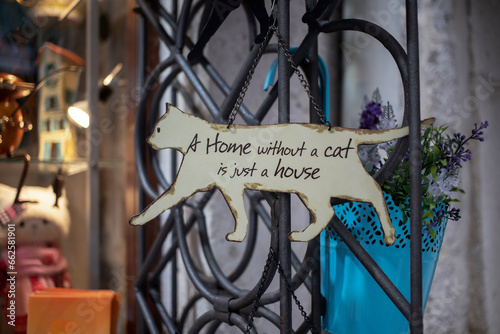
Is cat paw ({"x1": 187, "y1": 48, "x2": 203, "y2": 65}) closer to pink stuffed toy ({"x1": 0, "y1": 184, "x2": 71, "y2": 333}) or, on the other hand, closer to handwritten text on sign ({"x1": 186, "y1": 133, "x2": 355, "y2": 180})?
handwritten text on sign ({"x1": 186, "y1": 133, "x2": 355, "y2": 180})

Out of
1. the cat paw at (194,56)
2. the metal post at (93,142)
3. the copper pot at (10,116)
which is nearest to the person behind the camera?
the cat paw at (194,56)

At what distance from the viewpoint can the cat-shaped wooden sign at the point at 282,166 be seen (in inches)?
20.6

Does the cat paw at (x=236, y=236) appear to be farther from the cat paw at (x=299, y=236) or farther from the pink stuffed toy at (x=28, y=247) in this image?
the pink stuffed toy at (x=28, y=247)

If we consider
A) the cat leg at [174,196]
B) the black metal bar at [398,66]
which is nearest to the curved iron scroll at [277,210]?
the black metal bar at [398,66]

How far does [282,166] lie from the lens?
533mm

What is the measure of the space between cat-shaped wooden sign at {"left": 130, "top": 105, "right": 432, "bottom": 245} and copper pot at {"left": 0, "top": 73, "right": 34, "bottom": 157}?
1.81ft

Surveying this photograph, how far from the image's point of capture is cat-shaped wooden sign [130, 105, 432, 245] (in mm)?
522

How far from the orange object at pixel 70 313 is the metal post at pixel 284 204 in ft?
1.28

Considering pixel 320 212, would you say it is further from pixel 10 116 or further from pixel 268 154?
pixel 10 116

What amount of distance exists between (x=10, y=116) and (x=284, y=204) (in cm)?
71

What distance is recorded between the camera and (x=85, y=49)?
1138 millimetres

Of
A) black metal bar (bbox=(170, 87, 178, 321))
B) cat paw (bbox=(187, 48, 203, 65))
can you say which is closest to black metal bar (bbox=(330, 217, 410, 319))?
cat paw (bbox=(187, 48, 203, 65))

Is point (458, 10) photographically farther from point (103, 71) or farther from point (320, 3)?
point (103, 71)

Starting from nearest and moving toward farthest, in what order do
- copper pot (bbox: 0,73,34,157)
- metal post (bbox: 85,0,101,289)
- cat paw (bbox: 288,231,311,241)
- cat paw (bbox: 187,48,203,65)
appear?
1. cat paw (bbox: 288,231,311,241)
2. cat paw (bbox: 187,48,203,65)
3. copper pot (bbox: 0,73,34,157)
4. metal post (bbox: 85,0,101,289)
